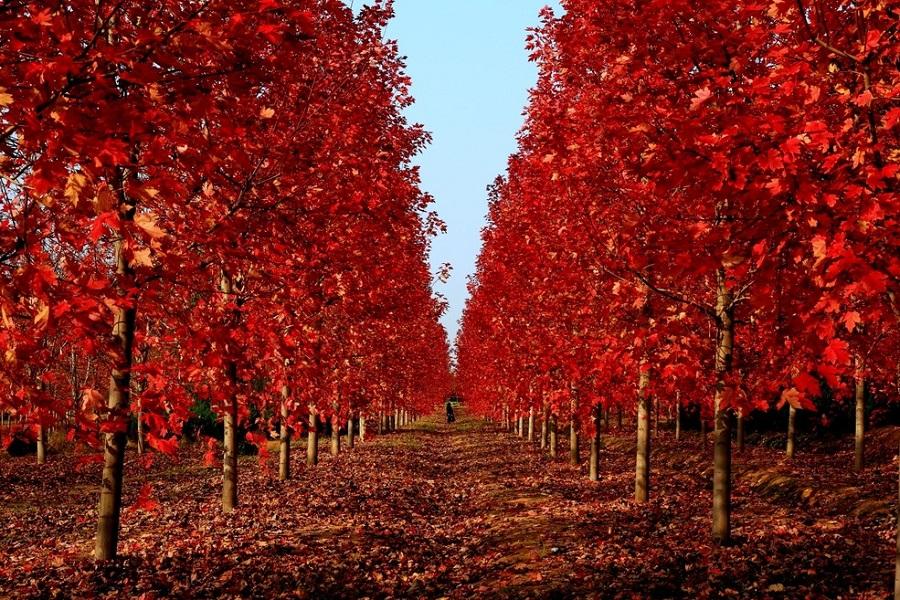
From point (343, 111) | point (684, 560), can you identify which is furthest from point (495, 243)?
point (684, 560)

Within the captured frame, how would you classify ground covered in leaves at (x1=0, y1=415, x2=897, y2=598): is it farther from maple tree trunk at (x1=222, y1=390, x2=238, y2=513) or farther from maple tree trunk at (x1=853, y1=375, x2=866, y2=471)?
maple tree trunk at (x1=853, y1=375, x2=866, y2=471)

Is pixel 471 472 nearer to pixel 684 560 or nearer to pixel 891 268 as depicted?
pixel 684 560

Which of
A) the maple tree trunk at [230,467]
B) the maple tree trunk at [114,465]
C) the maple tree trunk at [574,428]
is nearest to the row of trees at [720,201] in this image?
the maple tree trunk at [574,428]

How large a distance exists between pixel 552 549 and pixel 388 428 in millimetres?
37554

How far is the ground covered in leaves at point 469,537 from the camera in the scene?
858cm

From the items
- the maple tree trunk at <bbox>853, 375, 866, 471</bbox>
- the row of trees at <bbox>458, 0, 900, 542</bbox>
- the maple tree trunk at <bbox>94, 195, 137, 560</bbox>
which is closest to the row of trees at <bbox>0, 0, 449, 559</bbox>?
the maple tree trunk at <bbox>94, 195, 137, 560</bbox>

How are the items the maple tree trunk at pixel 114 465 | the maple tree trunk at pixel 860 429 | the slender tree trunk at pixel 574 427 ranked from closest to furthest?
the maple tree trunk at pixel 114 465, the maple tree trunk at pixel 860 429, the slender tree trunk at pixel 574 427

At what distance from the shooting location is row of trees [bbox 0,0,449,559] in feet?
13.4

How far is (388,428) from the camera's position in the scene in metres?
47.4

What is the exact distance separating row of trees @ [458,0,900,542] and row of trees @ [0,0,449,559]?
3.52 metres

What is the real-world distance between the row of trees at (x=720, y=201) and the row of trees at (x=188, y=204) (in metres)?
3.52

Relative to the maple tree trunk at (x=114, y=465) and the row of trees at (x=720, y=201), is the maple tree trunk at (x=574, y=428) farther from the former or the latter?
the maple tree trunk at (x=114, y=465)

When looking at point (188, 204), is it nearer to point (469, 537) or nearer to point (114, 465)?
point (114, 465)

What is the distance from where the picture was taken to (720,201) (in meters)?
9.34
